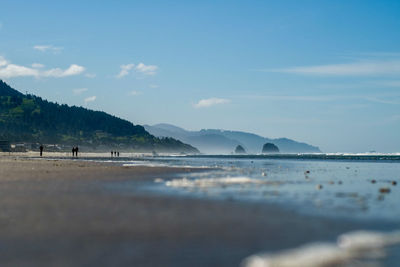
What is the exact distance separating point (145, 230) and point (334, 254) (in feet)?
17.4

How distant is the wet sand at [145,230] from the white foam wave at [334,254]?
1.48 feet

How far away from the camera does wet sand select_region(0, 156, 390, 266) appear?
9.52 m

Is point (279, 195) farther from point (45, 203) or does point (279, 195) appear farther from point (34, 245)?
point (34, 245)

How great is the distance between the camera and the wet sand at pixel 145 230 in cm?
952

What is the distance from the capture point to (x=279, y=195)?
2142cm

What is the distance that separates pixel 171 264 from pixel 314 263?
10.2ft

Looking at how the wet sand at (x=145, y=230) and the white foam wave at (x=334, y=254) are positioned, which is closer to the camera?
the white foam wave at (x=334, y=254)

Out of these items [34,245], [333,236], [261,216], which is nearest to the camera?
[34,245]

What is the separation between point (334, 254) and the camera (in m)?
9.95

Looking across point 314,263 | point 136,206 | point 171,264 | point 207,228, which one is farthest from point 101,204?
point 314,263

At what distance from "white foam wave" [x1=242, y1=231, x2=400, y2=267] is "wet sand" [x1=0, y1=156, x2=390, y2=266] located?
0.45 meters

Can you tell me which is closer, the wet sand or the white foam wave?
the white foam wave

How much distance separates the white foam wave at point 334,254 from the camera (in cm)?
923

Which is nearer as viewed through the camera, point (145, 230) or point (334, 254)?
point (334, 254)
